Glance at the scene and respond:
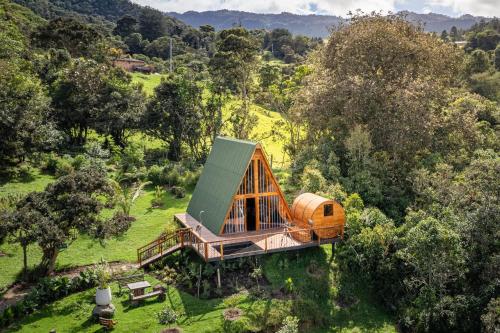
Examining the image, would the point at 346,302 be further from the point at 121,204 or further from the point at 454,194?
the point at 121,204

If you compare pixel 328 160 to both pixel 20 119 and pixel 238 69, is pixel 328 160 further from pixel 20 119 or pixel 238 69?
pixel 238 69

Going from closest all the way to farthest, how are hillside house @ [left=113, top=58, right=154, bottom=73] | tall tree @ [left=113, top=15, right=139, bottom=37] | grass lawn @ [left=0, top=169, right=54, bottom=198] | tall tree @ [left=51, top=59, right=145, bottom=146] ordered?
grass lawn @ [left=0, top=169, right=54, bottom=198] < tall tree @ [left=51, top=59, right=145, bottom=146] < hillside house @ [left=113, top=58, right=154, bottom=73] < tall tree @ [left=113, top=15, right=139, bottom=37]

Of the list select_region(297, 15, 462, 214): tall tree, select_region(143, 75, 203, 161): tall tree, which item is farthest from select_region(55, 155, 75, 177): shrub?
select_region(297, 15, 462, 214): tall tree

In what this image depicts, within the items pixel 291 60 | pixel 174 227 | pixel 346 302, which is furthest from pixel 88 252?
pixel 291 60

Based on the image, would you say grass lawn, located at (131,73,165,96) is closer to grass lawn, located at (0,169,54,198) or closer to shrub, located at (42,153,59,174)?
shrub, located at (42,153,59,174)

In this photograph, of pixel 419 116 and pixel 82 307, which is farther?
pixel 419 116
